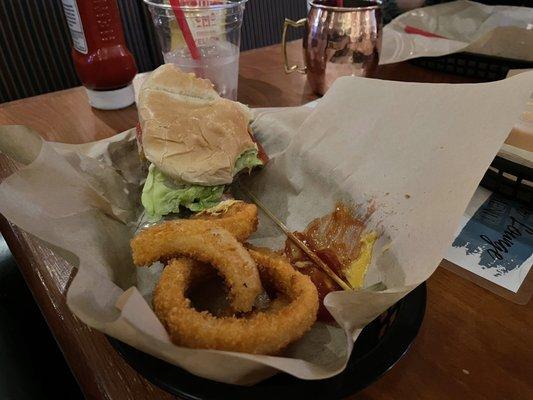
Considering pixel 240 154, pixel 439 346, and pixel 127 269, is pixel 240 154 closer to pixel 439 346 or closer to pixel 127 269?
pixel 127 269

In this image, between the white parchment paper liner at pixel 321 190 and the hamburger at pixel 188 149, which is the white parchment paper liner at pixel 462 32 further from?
the hamburger at pixel 188 149

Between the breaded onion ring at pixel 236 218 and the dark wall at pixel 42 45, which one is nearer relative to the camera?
the breaded onion ring at pixel 236 218

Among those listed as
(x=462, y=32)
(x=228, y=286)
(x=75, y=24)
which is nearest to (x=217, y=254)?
(x=228, y=286)

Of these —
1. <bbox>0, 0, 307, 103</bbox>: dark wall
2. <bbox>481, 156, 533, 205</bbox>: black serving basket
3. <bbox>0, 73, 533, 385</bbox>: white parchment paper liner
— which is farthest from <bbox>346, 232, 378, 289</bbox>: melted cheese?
<bbox>0, 0, 307, 103</bbox>: dark wall

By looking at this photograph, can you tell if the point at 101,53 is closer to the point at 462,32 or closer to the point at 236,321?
the point at 236,321

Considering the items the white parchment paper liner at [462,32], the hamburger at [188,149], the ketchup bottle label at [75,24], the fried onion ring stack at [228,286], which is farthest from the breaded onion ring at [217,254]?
the white parchment paper liner at [462,32]

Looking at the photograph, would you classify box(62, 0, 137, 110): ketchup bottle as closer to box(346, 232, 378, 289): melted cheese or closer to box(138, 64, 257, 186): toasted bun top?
box(138, 64, 257, 186): toasted bun top
